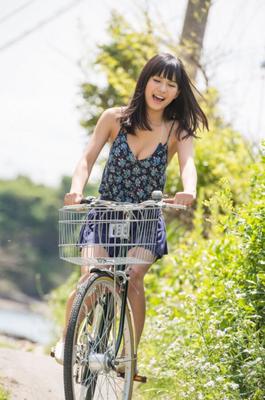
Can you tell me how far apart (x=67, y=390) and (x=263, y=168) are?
1.81 metres

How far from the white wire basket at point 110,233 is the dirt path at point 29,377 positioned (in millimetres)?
1200

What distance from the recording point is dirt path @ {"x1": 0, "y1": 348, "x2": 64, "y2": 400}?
5586 millimetres

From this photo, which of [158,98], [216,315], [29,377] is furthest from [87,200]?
[29,377]

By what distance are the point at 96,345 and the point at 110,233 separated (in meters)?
0.50

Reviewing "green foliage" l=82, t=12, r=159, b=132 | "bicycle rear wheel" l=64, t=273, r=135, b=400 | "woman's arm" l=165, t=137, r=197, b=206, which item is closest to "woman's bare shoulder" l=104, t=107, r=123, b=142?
"woman's arm" l=165, t=137, r=197, b=206

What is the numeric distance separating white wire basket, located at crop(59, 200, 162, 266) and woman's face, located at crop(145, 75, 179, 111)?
62cm

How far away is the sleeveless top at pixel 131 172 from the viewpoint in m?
4.97

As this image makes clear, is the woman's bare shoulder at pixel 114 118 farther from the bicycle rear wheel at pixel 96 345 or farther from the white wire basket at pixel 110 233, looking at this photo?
the bicycle rear wheel at pixel 96 345

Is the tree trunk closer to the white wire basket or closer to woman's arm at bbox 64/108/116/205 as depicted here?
woman's arm at bbox 64/108/116/205

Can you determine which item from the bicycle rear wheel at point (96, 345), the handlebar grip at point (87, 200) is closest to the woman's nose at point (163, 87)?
the handlebar grip at point (87, 200)

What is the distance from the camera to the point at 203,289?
5.80m

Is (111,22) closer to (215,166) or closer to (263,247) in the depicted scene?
(215,166)

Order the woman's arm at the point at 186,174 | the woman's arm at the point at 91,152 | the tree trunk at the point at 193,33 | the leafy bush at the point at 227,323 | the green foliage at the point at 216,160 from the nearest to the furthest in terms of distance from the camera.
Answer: the woman's arm at the point at 186,174 → the woman's arm at the point at 91,152 → the leafy bush at the point at 227,323 → the green foliage at the point at 216,160 → the tree trunk at the point at 193,33

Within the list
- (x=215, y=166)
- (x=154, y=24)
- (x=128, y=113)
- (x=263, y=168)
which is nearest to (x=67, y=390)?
(x=128, y=113)
